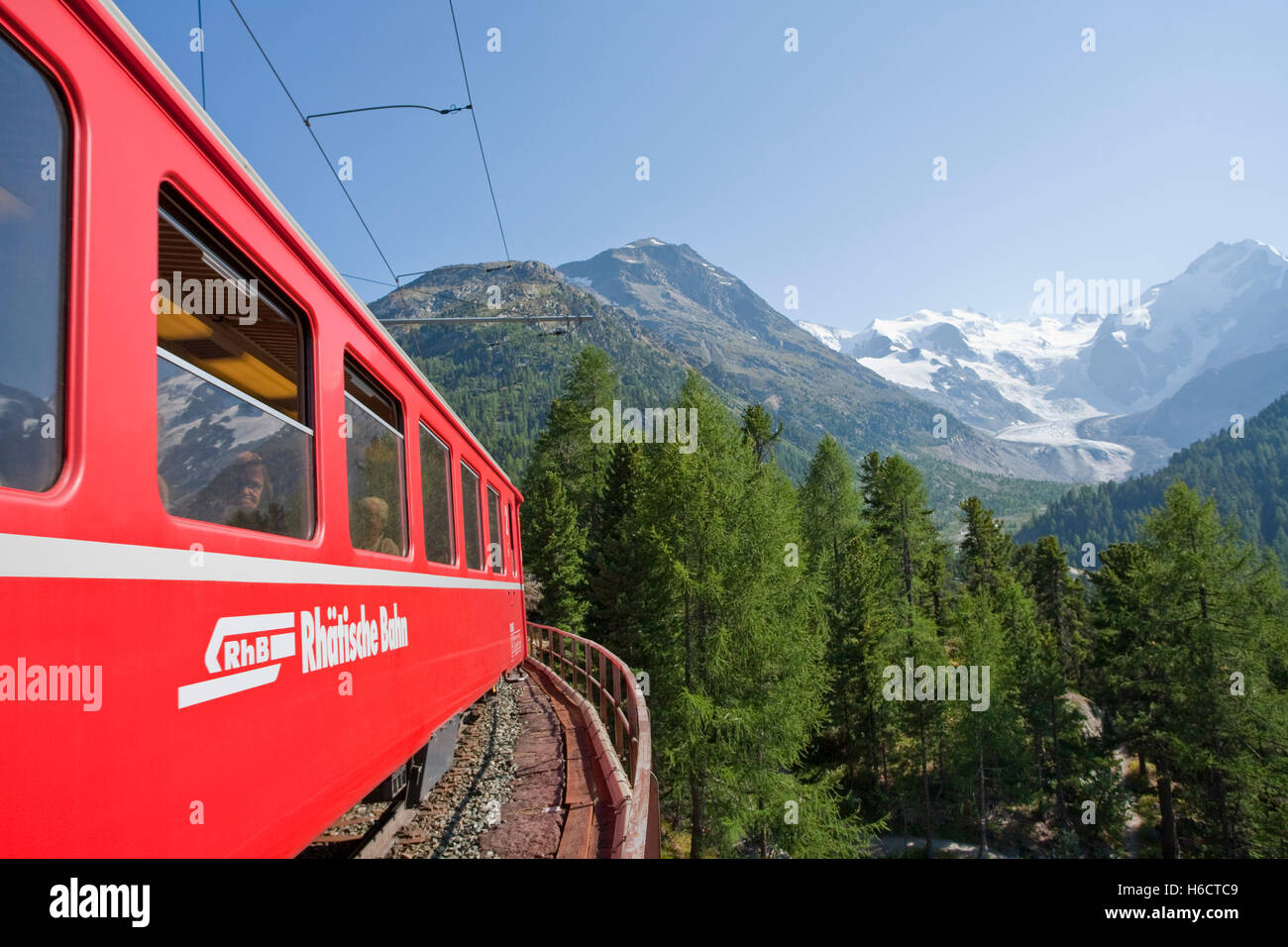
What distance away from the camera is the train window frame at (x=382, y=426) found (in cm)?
406

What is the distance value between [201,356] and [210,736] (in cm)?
139

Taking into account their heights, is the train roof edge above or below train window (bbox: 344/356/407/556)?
above

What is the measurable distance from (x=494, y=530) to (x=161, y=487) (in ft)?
24.4

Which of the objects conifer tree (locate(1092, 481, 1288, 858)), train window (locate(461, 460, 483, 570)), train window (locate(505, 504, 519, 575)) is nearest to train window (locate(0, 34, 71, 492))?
train window (locate(461, 460, 483, 570))

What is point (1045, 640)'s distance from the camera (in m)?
40.5

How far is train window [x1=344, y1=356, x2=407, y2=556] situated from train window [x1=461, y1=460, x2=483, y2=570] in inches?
92.0

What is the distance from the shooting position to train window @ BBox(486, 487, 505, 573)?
30.0 feet

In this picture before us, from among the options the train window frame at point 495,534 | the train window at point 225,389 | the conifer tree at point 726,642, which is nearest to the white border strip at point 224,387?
the train window at point 225,389

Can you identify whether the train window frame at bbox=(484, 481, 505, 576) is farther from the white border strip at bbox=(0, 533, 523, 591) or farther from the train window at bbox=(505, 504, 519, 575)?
the white border strip at bbox=(0, 533, 523, 591)

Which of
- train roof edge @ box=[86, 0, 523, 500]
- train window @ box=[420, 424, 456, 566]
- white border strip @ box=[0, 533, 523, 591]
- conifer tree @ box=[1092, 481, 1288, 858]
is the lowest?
conifer tree @ box=[1092, 481, 1288, 858]

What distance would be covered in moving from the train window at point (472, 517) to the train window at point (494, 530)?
0.65 meters

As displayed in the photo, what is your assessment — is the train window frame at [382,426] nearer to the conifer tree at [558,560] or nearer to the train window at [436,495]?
the train window at [436,495]

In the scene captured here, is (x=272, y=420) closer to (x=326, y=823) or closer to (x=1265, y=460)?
(x=326, y=823)
